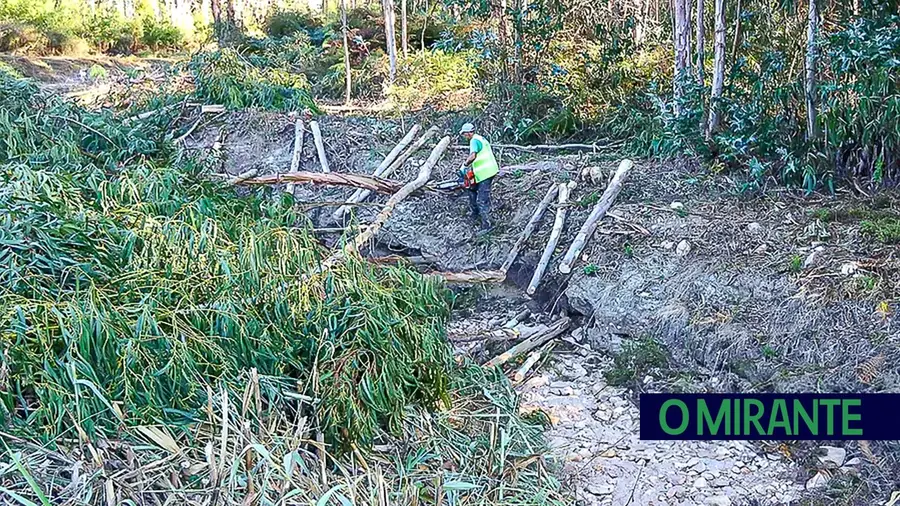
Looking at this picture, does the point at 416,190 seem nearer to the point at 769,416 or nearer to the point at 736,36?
the point at 736,36

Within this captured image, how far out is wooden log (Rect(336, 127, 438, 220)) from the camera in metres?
8.68

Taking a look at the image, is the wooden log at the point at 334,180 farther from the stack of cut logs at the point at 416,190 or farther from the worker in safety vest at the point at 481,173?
the worker in safety vest at the point at 481,173

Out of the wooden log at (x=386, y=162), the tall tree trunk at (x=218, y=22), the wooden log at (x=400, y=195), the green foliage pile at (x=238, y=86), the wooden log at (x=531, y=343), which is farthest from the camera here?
the tall tree trunk at (x=218, y=22)

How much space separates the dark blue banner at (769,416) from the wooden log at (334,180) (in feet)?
13.1

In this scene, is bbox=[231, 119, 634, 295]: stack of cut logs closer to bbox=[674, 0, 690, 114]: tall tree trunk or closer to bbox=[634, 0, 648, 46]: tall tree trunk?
bbox=[674, 0, 690, 114]: tall tree trunk

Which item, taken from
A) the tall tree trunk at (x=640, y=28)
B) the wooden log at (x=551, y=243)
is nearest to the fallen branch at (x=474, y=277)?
the wooden log at (x=551, y=243)

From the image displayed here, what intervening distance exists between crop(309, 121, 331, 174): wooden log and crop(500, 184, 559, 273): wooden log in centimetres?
274

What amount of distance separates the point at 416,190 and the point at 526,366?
3.00m

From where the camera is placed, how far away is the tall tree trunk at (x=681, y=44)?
8484 mm

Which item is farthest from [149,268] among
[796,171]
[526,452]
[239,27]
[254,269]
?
[239,27]

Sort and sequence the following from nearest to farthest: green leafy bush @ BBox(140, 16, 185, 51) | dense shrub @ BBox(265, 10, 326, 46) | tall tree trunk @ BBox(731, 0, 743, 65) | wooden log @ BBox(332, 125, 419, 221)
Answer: tall tree trunk @ BBox(731, 0, 743, 65)
wooden log @ BBox(332, 125, 419, 221)
dense shrub @ BBox(265, 10, 326, 46)
green leafy bush @ BBox(140, 16, 185, 51)

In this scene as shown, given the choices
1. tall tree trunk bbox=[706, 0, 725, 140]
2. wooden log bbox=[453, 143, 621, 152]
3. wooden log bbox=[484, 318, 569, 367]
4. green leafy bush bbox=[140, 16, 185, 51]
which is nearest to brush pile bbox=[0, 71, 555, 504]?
wooden log bbox=[484, 318, 569, 367]

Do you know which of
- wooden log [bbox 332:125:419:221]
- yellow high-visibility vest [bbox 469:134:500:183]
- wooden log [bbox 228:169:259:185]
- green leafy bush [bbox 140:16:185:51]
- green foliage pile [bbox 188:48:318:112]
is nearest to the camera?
yellow high-visibility vest [bbox 469:134:500:183]

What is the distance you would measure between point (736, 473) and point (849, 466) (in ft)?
2.16
